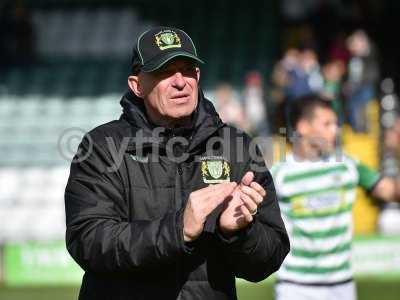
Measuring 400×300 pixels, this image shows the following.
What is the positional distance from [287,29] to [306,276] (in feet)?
39.8

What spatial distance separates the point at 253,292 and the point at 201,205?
767 centimetres

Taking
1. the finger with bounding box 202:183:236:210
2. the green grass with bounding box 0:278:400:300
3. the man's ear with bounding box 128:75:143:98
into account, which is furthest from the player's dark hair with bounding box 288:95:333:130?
the green grass with bounding box 0:278:400:300

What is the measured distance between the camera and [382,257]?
11828 millimetres

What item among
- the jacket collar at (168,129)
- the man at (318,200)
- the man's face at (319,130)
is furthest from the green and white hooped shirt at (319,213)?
the jacket collar at (168,129)

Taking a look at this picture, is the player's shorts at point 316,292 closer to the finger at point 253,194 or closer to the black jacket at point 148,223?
the black jacket at point 148,223

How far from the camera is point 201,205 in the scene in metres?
3.22

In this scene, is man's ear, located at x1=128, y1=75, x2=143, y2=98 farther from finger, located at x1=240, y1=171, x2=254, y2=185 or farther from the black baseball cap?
finger, located at x1=240, y1=171, x2=254, y2=185

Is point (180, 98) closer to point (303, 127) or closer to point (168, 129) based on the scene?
point (168, 129)

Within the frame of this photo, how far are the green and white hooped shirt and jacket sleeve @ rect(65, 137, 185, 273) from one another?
2.64 metres

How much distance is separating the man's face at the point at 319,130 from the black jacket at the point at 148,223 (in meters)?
2.56

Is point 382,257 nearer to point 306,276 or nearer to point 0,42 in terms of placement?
point 306,276

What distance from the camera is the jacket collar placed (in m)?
3.54

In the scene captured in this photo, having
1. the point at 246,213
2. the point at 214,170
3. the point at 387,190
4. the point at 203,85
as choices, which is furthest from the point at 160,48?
the point at 203,85

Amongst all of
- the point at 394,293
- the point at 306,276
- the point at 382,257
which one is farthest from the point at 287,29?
the point at 306,276
